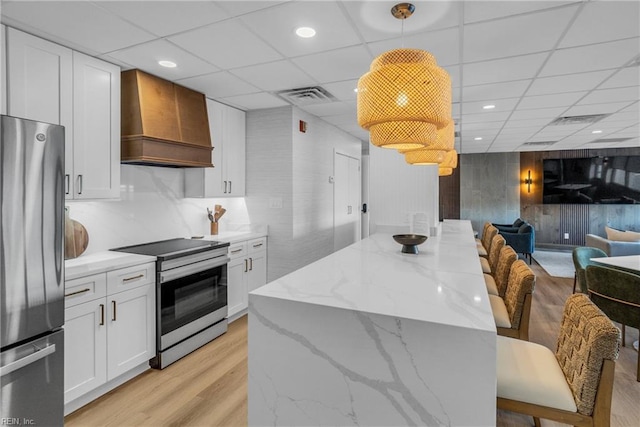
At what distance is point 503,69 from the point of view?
294 cm

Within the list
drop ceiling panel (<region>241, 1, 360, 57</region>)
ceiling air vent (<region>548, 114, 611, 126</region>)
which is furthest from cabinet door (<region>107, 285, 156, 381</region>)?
ceiling air vent (<region>548, 114, 611, 126</region>)

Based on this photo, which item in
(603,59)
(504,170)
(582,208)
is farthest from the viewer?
(504,170)

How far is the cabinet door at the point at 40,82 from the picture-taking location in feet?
7.04

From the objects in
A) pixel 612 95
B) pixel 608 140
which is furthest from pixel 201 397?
pixel 608 140

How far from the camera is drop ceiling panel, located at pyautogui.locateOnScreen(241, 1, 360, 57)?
198 centimetres

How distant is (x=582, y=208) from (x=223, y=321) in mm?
8920

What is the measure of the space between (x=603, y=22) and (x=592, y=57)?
0.65m

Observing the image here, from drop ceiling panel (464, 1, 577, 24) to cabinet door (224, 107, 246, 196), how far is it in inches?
108

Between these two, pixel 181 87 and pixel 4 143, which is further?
pixel 181 87

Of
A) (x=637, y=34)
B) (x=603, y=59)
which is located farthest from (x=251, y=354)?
(x=603, y=59)

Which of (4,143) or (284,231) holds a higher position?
(4,143)

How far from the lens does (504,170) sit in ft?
30.0

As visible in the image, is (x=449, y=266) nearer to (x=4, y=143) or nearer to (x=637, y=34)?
(x=637, y=34)

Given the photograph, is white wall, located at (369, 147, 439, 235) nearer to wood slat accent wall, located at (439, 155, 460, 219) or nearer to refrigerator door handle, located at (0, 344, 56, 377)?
refrigerator door handle, located at (0, 344, 56, 377)
